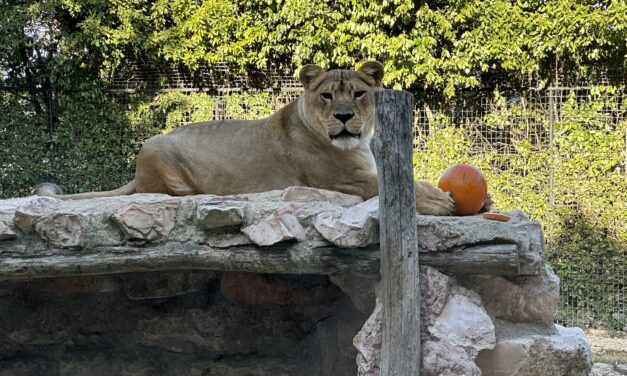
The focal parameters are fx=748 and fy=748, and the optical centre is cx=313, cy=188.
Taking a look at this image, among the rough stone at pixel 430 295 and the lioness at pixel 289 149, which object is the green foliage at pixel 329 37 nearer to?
the lioness at pixel 289 149

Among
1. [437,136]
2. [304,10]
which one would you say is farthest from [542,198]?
[304,10]

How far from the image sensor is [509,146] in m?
9.71

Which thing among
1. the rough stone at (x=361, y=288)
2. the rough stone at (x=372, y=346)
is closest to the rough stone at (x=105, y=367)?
the rough stone at (x=361, y=288)

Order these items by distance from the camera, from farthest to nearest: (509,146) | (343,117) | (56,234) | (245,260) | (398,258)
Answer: (509,146), (343,117), (56,234), (245,260), (398,258)

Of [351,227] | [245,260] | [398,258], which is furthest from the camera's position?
[245,260]

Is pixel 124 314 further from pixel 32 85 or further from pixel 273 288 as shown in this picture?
pixel 32 85

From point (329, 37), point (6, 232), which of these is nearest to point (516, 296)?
point (6, 232)

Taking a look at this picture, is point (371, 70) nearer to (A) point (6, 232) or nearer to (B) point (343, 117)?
(B) point (343, 117)

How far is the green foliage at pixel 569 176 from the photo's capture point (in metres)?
9.16

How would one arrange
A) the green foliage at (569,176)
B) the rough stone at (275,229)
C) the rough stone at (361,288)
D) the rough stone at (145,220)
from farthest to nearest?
1. the green foliage at (569,176)
2. the rough stone at (361,288)
3. the rough stone at (145,220)
4. the rough stone at (275,229)

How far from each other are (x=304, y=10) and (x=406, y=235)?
7012 millimetres

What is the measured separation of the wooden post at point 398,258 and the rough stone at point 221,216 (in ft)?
2.54

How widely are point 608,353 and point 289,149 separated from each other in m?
5.33

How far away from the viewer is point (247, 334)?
5.40m
